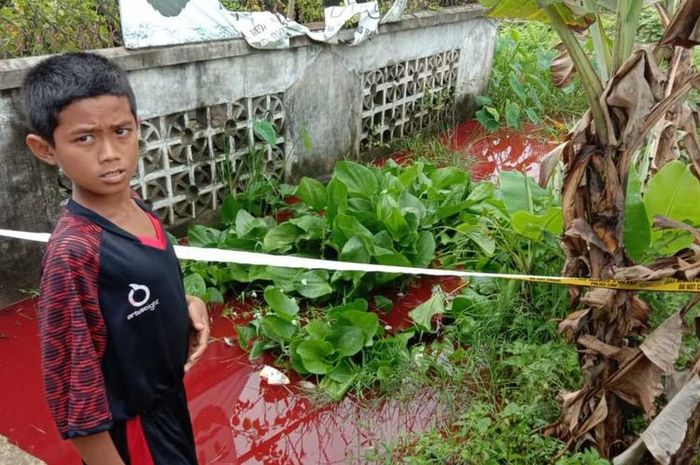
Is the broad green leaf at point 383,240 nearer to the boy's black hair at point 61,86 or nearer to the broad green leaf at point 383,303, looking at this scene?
the broad green leaf at point 383,303

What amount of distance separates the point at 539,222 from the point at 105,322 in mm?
1954

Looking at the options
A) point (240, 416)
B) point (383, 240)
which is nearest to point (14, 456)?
point (240, 416)

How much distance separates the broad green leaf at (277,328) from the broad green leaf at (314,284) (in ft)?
1.04

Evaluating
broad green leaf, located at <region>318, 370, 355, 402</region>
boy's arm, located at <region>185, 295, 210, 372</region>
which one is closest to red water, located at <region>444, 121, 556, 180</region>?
broad green leaf, located at <region>318, 370, 355, 402</region>

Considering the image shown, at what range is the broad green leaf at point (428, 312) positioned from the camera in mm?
3034

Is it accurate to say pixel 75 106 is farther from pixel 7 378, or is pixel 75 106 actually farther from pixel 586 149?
pixel 7 378

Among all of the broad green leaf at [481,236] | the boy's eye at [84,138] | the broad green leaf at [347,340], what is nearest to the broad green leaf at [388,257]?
the broad green leaf at [481,236]

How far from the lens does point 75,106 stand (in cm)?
123

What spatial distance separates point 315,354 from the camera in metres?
2.79

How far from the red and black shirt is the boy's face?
0.06 m

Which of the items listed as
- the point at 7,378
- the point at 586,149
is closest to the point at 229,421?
the point at 7,378

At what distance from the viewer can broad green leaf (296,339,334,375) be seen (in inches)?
108

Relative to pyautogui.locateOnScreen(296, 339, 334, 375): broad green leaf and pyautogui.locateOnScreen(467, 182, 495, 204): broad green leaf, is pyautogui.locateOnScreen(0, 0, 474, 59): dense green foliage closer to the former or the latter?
pyautogui.locateOnScreen(296, 339, 334, 375): broad green leaf

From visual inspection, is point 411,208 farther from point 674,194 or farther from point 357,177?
point 674,194
